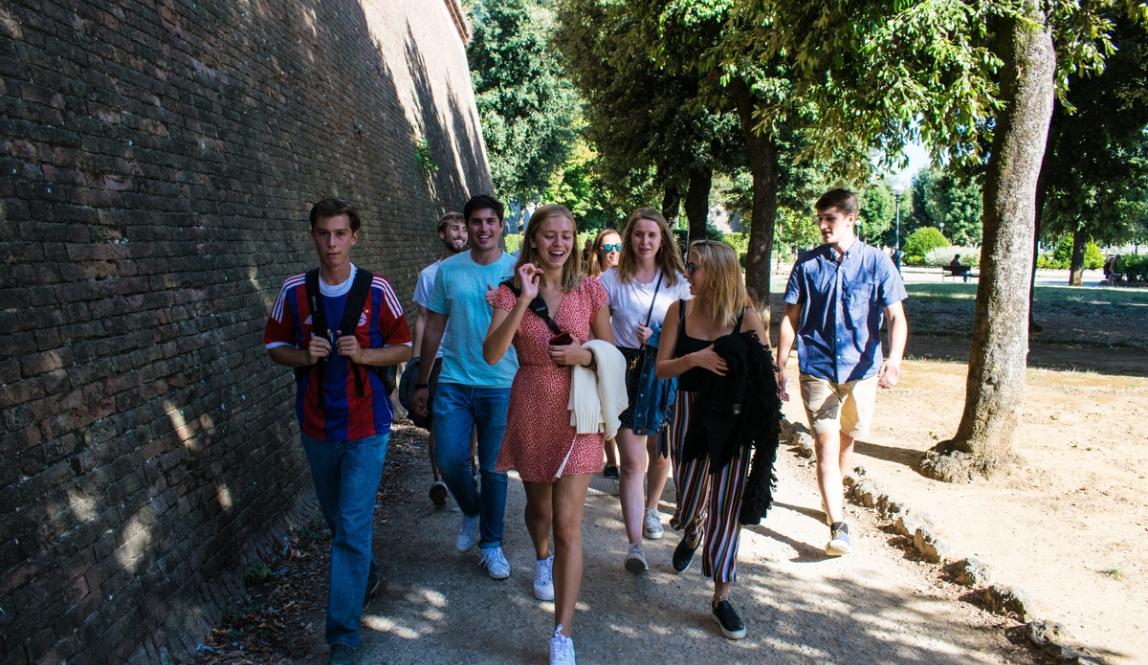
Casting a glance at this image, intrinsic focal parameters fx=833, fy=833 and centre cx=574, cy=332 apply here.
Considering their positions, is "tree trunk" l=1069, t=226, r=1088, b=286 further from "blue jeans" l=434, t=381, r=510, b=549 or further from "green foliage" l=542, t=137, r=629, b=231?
"blue jeans" l=434, t=381, r=510, b=549

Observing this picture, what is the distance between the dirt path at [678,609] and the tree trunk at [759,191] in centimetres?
994

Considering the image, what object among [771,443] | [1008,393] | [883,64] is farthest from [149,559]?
[883,64]

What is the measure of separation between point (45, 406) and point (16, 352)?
0.24m

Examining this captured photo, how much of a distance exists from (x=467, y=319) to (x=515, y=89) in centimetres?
3079

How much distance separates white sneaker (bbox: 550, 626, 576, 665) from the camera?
360 centimetres

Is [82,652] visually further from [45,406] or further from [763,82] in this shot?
[763,82]

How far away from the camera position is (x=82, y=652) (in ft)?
10.2

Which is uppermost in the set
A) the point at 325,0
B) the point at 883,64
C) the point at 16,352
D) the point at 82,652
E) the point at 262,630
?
the point at 325,0

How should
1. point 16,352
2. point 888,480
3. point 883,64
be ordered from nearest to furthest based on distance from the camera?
point 16,352 → point 888,480 → point 883,64

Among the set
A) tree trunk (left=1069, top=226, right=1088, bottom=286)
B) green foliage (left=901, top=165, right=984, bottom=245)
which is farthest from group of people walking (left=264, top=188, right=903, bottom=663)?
green foliage (left=901, top=165, right=984, bottom=245)

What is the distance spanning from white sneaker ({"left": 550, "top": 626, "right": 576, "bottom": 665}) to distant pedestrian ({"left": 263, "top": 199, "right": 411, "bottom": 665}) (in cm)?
87

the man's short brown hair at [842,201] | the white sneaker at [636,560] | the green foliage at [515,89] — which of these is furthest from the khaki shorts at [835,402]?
the green foliage at [515,89]

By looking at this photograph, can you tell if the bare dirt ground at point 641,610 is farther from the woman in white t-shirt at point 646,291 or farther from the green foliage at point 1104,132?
the green foliage at point 1104,132

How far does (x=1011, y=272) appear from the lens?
22.2 ft
